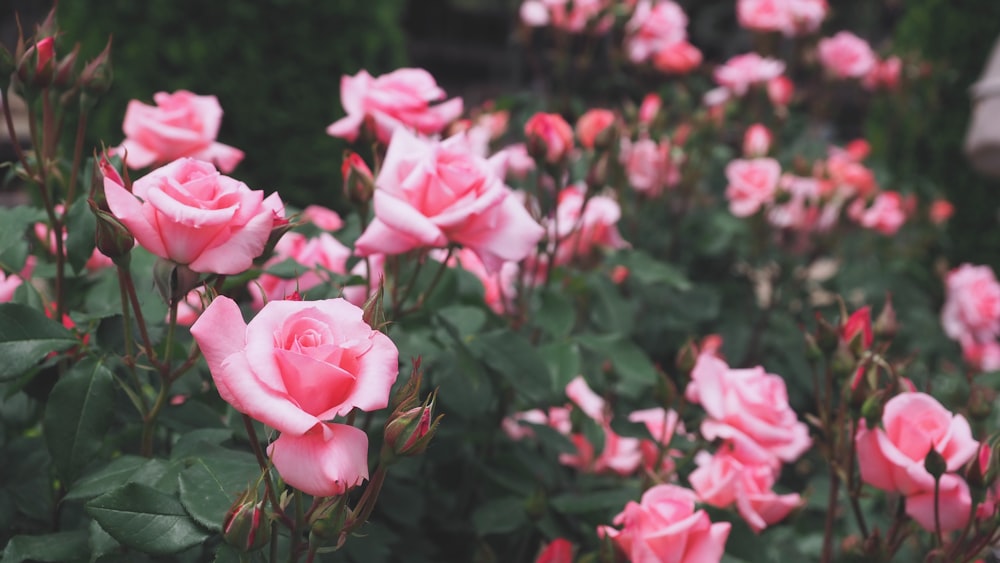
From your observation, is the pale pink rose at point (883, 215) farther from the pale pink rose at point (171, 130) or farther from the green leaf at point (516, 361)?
the pale pink rose at point (171, 130)

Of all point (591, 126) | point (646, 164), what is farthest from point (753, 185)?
point (591, 126)

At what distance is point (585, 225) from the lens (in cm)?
142

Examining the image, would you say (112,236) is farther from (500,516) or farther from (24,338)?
(500,516)

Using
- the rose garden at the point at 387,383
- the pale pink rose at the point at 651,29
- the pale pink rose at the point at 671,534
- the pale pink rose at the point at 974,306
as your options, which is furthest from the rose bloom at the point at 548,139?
the pale pink rose at the point at 974,306

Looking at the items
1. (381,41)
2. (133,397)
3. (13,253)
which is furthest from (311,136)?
(133,397)

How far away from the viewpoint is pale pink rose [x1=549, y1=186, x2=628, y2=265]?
53.2 inches

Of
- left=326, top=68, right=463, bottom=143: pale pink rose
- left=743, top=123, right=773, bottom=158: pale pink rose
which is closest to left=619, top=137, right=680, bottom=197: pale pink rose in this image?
left=743, top=123, right=773, bottom=158: pale pink rose

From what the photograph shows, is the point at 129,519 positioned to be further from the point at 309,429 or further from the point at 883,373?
the point at 883,373

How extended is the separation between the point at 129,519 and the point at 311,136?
103 inches

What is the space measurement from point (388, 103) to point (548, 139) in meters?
0.25

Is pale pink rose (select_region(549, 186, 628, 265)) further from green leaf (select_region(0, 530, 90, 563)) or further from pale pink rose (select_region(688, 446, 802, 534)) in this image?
green leaf (select_region(0, 530, 90, 563))

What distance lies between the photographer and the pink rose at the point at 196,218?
601 millimetres

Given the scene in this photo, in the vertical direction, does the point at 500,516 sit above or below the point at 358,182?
below

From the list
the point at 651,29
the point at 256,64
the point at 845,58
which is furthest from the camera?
the point at 256,64
